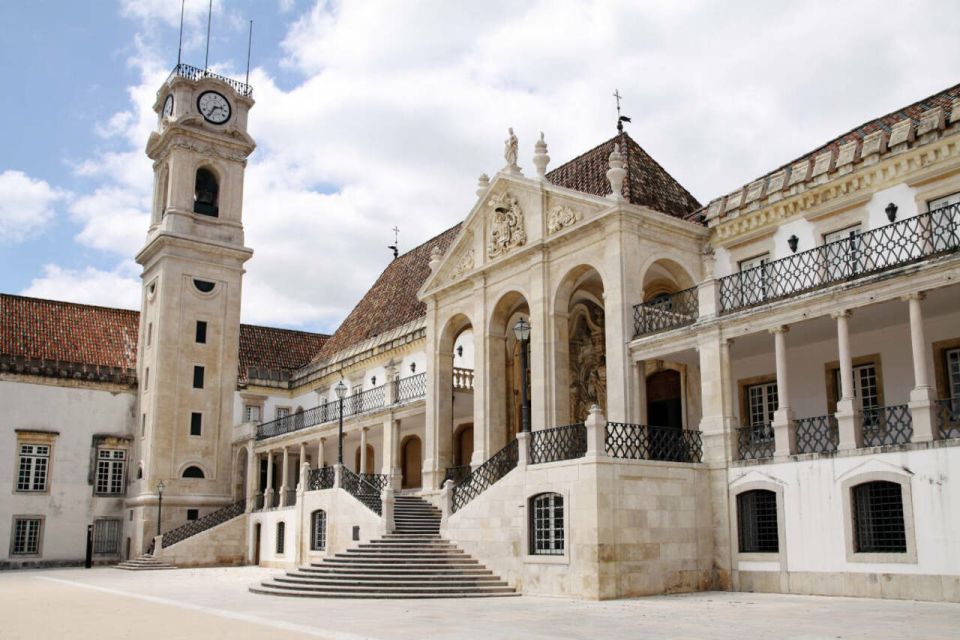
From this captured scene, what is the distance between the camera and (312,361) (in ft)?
143

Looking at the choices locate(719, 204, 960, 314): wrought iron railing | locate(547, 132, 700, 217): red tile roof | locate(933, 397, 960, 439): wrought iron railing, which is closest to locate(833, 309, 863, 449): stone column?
locate(719, 204, 960, 314): wrought iron railing

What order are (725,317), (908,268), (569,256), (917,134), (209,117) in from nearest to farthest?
(908,268)
(917,134)
(725,317)
(569,256)
(209,117)

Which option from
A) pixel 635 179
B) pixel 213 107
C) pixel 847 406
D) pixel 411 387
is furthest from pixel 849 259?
pixel 213 107

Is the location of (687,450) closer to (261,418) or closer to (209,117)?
(261,418)

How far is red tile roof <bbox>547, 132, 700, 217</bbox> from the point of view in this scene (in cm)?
2344

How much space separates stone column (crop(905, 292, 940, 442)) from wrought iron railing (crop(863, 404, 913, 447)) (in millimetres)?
330

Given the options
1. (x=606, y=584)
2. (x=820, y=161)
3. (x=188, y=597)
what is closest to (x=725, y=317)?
(x=820, y=161)

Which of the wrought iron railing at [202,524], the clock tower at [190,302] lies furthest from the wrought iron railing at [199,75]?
the wrought iron railing at [202,524]

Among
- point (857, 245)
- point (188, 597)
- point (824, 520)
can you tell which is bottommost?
point (188, 597)

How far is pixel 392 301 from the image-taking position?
39.2m

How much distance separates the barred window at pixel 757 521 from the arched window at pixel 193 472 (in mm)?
26860

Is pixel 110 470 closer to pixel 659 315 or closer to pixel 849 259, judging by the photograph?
pixel 659 315

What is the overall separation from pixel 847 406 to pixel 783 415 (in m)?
1.36

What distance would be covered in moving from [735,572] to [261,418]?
28108 millimetres
